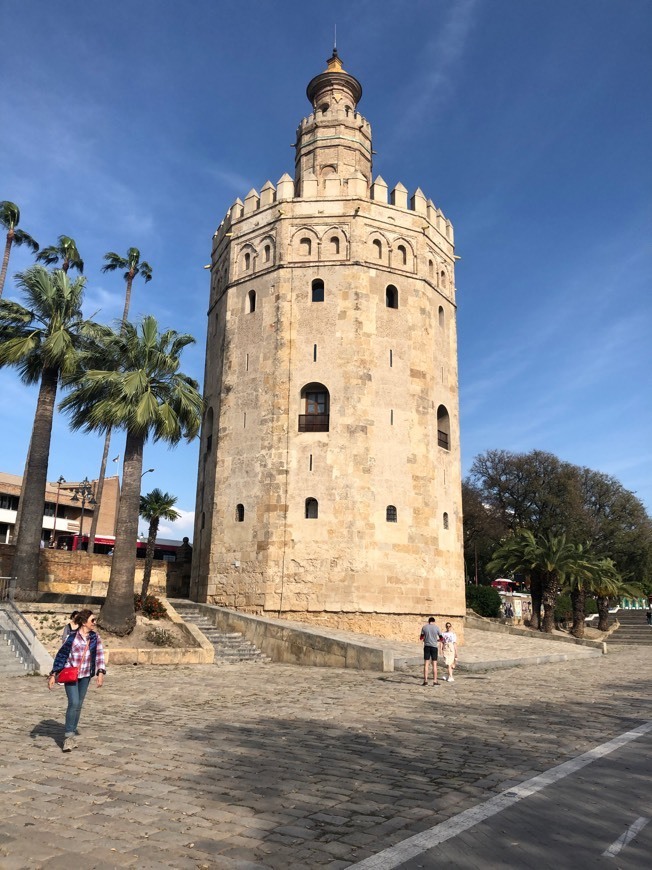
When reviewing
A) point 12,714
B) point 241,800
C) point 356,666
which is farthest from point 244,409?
point 241,800

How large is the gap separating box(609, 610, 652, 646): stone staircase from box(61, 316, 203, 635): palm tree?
1254 inches

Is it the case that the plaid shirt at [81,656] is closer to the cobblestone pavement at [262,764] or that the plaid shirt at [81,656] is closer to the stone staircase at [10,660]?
the cobblestone pavement at [262,764]

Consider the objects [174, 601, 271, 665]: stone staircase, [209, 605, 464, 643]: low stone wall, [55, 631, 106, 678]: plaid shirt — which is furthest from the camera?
[209, 605, 464, 643]: low stone wall

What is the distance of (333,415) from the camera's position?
24234mm

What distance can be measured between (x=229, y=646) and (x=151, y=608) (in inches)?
100

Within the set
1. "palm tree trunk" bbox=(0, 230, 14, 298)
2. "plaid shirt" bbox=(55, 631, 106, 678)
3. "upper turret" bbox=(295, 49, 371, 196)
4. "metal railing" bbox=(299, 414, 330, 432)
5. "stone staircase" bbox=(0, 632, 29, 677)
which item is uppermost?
"upper turret" bbox=(295, 49, 371, 196)

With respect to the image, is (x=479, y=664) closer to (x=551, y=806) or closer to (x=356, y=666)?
(x=356, y=666)

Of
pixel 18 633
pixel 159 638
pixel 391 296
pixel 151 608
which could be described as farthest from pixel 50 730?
pixel 391 296

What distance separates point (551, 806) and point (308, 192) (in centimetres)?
2510

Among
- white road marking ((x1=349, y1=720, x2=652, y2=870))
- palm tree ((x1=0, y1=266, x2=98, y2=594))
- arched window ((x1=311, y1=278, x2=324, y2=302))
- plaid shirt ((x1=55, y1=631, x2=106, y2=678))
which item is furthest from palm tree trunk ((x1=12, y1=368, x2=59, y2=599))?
white road marking ((x1=349, y1=720, x2=652, y2=870))

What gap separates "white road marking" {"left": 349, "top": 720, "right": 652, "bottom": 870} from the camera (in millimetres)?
4230

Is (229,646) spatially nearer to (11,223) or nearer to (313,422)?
(313,422)

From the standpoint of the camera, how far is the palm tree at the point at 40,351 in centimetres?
1964

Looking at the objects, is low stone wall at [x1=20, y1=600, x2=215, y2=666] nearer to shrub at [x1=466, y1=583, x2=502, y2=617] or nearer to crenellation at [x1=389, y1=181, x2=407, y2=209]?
crenellation at [x1=389, y1=181, x2=407, y2=209]
